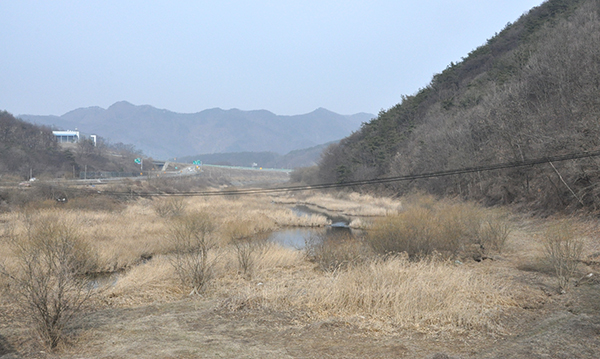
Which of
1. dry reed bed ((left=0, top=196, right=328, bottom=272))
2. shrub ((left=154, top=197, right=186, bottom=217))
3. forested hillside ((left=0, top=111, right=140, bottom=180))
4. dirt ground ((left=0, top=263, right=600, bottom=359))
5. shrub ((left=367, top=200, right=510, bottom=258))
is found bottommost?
dry reed bed ((left=0, top=196, right=328, bottom=272))

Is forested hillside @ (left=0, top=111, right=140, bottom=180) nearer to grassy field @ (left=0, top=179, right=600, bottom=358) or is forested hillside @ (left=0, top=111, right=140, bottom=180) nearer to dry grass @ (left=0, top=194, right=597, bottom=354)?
dry grass @ (left=0, top=194, right=597, bottom=354)

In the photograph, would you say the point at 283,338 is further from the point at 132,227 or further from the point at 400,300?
the point at 132,227

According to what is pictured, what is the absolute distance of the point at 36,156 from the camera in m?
80.9

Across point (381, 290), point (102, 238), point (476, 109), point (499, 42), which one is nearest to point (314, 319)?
point (381, 290)

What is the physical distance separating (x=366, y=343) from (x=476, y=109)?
41303mm

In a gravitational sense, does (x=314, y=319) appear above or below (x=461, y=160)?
below

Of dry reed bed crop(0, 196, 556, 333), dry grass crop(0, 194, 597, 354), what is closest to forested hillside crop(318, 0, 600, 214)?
dry grass crop(0, 194, 597, 354)

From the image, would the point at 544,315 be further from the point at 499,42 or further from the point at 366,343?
the point at 499,42

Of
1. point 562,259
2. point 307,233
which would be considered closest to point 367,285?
point 562,259

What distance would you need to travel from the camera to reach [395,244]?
18938 mm

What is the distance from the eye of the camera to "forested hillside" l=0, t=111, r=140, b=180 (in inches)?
2894

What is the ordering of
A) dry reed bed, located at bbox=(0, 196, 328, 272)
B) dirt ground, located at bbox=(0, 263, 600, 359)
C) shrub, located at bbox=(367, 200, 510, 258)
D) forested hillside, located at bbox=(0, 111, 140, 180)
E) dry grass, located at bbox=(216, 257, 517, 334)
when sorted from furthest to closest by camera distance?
Result: forested hillside, located at bbox=(0, 111, 140, 180) → dry reed bed, located at bbox=(0, 196, 328, 272) → shrub, located at bbox=(367, 200, 510, 258) → dry grass, located at bbox=(216, 257, 517, 334) → dirt ground, located at bbox=(0, 263, 600, 359)

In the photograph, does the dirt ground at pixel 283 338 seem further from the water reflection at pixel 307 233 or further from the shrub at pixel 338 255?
the water reflection at pixel 307 233

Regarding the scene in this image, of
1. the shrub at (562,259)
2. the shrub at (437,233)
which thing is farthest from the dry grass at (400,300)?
the shrub at (437,233)
